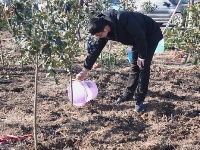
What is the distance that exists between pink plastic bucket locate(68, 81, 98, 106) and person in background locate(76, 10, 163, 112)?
0.12 metres

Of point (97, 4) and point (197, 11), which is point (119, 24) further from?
point (97, 4)

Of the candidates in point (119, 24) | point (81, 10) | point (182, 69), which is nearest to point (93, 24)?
point (119, 24)

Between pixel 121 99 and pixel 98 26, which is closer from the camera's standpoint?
pixel 98 26

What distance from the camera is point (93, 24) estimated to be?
424cm

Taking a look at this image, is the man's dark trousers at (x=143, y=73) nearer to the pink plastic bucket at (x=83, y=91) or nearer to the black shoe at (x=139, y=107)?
the black shoe at (x=139, y=107)

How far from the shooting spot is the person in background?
14.5ft

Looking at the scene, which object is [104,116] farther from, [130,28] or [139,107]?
[130,28]

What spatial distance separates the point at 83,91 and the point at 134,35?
99 centimetres

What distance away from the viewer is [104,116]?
4.81m

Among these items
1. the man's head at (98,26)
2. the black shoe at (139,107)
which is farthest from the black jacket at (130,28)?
the black shoe at (139,107)

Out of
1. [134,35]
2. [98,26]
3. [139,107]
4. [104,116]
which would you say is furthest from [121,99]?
[98,26]

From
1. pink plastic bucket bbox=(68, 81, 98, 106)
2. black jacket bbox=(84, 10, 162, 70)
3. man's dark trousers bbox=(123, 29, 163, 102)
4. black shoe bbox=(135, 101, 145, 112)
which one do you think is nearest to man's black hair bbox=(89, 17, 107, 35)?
black jacket bbox=(84, 10, 162, 70)

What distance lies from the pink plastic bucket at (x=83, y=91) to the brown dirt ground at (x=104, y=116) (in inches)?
3.8

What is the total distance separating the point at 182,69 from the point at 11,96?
3422 millimetres
